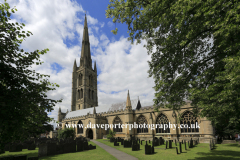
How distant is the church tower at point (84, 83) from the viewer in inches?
2169

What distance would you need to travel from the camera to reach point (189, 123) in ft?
81.1

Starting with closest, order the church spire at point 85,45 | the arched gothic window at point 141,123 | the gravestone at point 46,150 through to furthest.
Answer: the gravestone at point 46,150 < the arched gothic window at point 141,123 < the church spire at point 85,45

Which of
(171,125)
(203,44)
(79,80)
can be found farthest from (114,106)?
(203,44)

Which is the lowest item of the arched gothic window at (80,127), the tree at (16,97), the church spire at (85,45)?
the arched gothic window at (80,127)

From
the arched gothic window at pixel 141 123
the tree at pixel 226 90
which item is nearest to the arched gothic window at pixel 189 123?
the arched gothic window at pixel 141 123

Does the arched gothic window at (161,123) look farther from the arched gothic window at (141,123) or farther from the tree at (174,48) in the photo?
the tree at (174,48)

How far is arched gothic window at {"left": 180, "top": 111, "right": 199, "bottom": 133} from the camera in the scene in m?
24.1

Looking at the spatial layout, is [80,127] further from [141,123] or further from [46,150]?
[46,150]

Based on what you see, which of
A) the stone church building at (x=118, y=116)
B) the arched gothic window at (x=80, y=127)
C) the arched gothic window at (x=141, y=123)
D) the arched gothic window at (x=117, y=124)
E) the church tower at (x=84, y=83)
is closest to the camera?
the stone church building at (x=118, y=116)

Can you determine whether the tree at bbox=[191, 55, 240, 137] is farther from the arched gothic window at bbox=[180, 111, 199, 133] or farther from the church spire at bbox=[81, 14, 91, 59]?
the church spire at bbox=[81, 14, 91, 59]

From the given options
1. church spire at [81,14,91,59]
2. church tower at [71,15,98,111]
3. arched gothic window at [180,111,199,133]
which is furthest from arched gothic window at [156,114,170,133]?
church spire at [81,14,91,59]

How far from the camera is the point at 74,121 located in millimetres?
42375

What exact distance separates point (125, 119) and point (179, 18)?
27382mm

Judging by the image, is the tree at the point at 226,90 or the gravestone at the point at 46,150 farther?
the gravestone at the point at 46,150
